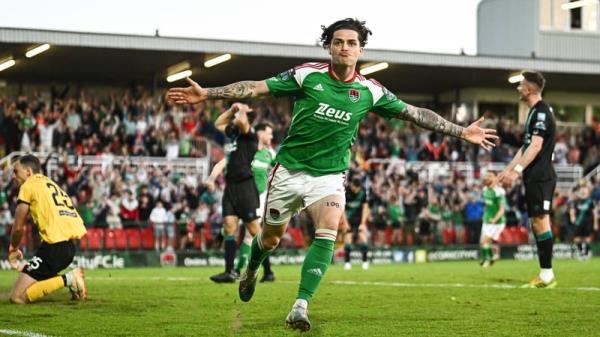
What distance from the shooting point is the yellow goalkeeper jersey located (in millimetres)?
11031

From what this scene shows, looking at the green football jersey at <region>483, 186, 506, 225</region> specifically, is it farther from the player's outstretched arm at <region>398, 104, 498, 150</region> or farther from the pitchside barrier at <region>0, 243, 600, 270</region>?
the player's outstretched arm at <region>398, 104, 498, 150</region>

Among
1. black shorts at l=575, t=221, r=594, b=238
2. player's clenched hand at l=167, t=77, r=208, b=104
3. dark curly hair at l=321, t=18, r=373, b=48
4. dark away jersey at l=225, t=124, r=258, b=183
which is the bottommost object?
black shorts at l=575, t=221, r=594, b=238

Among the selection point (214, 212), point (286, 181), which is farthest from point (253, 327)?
point (214, 212)

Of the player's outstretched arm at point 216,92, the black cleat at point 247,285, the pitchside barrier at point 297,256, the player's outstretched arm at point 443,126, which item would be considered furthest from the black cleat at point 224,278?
the pitchside barrier at point 297,256

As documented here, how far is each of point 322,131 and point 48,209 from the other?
3915 mm

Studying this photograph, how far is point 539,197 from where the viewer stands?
13055 mm

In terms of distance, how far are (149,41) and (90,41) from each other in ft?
5.72

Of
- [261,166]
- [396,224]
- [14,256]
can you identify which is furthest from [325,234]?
[396,224]

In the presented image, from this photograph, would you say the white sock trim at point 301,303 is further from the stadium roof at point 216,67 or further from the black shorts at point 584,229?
the black shorts at point 584,229

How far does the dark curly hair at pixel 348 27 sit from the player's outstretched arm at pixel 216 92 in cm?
69

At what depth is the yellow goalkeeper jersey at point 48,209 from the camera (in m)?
11.0

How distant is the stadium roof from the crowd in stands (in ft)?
3.59

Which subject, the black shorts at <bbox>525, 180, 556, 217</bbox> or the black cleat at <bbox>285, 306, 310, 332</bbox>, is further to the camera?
the black shorts at <bbox>525, 180, 556, 217</bbox>

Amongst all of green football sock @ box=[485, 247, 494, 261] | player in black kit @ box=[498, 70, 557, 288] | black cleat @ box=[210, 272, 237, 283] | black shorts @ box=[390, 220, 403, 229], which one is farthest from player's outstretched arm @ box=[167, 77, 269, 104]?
black shorts @ box=[390, 220, 403, 229]
